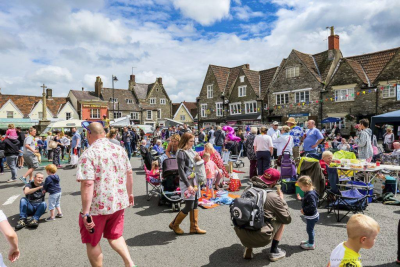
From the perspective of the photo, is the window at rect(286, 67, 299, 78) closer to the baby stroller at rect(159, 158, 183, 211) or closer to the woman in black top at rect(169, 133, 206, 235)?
the baby stroller at rect(159, 158, 183, 211)

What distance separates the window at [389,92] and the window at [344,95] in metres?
2.56

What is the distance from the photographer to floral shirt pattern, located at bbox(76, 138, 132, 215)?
2.92 m

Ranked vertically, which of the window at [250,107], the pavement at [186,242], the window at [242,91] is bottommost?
the pavement at [186,242]

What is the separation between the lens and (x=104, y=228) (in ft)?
10.4

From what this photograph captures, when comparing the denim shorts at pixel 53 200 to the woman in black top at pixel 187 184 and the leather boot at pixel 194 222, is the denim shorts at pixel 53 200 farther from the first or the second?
the leather boot at pixel 194 222

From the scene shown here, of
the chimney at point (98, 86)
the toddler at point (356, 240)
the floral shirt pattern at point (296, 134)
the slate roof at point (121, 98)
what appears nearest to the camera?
the toddler at point (356, 240)

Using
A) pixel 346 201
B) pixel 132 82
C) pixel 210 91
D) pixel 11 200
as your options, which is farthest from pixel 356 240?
pixel 132 82

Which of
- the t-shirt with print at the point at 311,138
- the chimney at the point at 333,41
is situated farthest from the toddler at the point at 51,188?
the chimney at the point at 333,41

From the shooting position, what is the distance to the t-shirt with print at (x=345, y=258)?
87.9 inches

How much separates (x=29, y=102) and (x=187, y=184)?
5309cm

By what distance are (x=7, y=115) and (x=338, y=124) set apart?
162ft

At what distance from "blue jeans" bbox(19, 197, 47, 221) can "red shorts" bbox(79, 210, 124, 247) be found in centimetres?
Answer: 318

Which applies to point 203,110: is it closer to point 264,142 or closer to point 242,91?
point 242,91

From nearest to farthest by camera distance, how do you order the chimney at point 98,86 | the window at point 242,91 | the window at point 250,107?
1. the window at point 250,107
2. the window at point 242,91
3. the chimney at point 98,86
